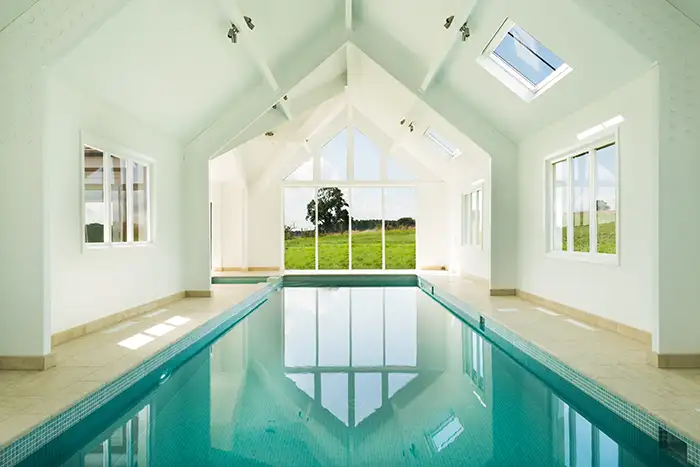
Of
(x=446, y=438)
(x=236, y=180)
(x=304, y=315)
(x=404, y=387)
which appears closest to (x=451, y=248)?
(x=236, y=180)

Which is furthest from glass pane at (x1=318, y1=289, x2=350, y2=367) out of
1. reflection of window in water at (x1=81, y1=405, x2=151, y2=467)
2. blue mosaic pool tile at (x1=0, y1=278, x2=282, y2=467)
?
reflection of window in water at (x1=81, y1=405, x2=151, y2=467)

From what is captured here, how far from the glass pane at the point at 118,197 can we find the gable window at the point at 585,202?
5621mm

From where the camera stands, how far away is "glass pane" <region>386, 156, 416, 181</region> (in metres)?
14.2

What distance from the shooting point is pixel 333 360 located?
17.1 ft

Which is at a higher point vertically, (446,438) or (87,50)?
(87,50)

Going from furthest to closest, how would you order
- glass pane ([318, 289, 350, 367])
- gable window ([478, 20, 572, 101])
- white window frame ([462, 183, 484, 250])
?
white window frame ([462, 183, 484, 250])
gable window ([478, 20, 572, 101])
glass pane ([318, 289, 350, 367])

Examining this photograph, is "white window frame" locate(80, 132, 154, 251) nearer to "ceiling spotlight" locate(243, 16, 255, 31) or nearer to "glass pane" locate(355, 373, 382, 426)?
"ceiling spotlight" locate(243, 16, 255, 31)

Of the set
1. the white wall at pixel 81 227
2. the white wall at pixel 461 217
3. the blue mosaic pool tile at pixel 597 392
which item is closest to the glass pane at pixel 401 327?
the blue mosaic pool tile at pixel 597 392

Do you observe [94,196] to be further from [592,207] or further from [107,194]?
[592,207]

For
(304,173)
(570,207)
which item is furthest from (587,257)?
(304,173)

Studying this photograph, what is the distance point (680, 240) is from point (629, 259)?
4.14 ft

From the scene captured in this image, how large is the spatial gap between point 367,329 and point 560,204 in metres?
3.14

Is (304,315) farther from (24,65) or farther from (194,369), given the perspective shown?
(24,65)

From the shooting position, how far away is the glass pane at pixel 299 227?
1450cm
